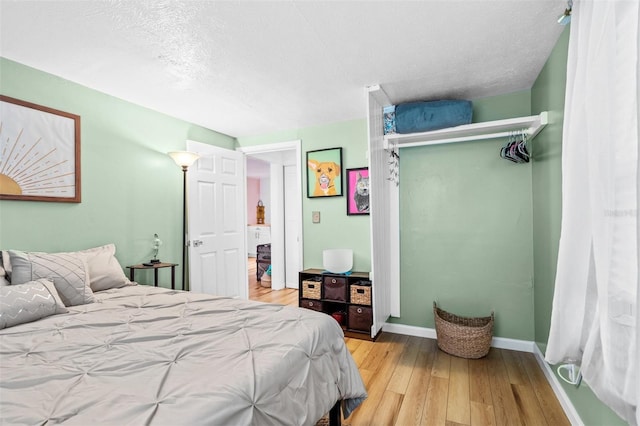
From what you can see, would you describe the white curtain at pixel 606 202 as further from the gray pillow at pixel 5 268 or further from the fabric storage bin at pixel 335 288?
the gray pillow at pixel 5 268

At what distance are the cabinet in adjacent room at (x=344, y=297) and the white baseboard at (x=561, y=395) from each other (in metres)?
1.43

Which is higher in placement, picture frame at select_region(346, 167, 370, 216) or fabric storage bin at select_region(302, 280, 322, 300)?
picture frame at select_region(346, 167, 370, 216)

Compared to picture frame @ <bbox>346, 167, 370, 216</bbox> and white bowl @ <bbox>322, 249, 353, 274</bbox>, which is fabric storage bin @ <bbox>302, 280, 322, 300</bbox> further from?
picture frame @ <bbox>346, 167, 370, 216</bbox>

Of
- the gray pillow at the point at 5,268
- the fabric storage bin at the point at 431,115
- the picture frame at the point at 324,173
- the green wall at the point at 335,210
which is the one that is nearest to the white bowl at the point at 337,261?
the green wall at the point at 335,210

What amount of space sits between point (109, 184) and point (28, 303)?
1.36 m

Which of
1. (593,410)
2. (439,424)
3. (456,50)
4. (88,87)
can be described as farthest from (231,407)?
(88,87)

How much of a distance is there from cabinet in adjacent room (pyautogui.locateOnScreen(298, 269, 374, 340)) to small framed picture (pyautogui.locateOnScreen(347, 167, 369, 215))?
2.45 ft

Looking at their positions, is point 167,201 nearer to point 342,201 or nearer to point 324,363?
A: point 342,201

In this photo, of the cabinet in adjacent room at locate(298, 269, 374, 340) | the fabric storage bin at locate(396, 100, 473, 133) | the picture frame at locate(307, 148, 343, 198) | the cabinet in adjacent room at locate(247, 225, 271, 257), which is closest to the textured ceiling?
the fabric storage bin at locate(396, 100, 473, 133)

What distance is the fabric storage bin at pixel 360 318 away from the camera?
3137mm

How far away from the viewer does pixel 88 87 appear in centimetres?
264

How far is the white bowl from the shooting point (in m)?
3.41

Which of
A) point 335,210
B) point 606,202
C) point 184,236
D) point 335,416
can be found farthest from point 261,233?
point 606,202

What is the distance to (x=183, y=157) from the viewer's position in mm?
3170
